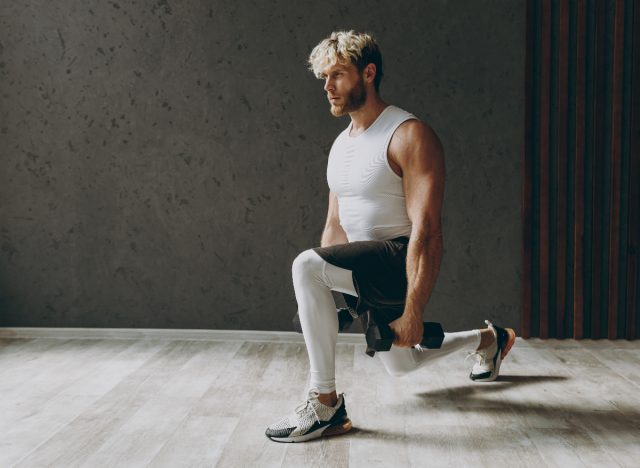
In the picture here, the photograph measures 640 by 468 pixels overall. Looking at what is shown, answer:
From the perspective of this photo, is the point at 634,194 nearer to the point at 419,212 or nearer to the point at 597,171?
the point at 597,171

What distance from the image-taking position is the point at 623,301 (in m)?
3.78

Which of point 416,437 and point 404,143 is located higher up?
point 404,143

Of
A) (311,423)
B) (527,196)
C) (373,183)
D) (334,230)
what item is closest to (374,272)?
(373,183)

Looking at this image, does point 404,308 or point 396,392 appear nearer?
point 404,308

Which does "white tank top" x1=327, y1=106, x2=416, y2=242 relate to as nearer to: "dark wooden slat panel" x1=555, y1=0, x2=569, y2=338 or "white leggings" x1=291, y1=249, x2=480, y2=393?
"white leggings" x1=291, y1=249, x2=480, y2=393

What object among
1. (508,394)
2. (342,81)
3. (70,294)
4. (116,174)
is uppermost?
(342,81)

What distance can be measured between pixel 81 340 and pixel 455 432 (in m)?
2.18

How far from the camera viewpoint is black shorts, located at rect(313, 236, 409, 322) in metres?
2.40

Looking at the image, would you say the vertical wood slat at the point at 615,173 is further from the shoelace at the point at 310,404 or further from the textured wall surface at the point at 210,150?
the shoelace at the point at 310,404

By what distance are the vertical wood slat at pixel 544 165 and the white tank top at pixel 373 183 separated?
1383mm

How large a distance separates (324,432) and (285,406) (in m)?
0.35

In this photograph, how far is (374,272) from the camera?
95.4 inches

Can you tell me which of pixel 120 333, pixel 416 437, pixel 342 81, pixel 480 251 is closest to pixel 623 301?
pixel 480 251

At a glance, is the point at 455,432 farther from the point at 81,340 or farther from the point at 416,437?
the point at 81,340
